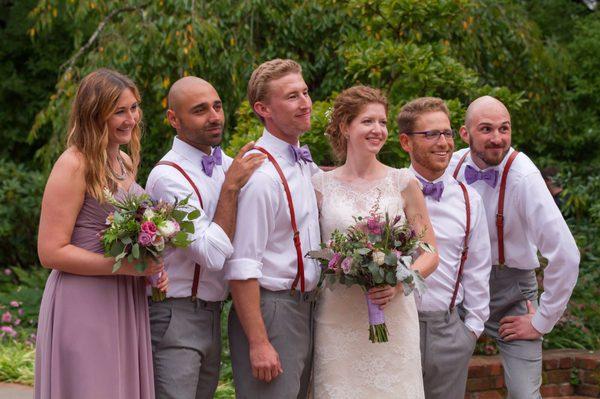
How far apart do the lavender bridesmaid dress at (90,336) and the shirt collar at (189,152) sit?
54cm

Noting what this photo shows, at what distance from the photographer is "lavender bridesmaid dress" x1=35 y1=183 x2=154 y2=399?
167 inches

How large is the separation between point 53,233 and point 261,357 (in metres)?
1.05

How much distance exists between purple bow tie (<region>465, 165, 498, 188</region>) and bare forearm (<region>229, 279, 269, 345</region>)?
4.80 feet

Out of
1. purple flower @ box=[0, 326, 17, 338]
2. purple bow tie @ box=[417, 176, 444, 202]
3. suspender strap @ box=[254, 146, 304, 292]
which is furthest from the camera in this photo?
purple flower @ box=[0, 326, 17, 338]

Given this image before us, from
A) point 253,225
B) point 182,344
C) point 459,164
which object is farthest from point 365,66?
point 182,344

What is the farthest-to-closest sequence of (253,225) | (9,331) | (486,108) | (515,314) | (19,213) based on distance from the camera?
1. (19,213)
2. (9,331)
3. (515,314)
4. (486,108)
5. (253,225)

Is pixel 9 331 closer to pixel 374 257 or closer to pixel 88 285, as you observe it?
pixel 88 285

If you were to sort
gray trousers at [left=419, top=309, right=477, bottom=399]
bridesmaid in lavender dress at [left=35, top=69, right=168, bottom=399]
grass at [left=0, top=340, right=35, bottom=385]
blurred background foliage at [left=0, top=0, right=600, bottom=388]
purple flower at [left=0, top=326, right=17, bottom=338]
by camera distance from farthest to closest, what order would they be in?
purple flower at [left=0, top=326, right=17, bottom=338]
blurred background foliage at [left=0, top=0, right=600, bottom=388]
grass at [left=0, top=340, right=35, bottom=385]
gray trousers at [left=419, top=309, right=477, bottom=399]
bridesmaid in lavender dress at [left=35, top=69, right=168, bottom=399]

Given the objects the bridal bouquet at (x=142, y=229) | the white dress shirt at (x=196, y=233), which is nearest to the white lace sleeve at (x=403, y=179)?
the white dress shirt at (x=196, y=233)

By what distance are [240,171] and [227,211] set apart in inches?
7.5

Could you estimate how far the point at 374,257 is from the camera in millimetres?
4340

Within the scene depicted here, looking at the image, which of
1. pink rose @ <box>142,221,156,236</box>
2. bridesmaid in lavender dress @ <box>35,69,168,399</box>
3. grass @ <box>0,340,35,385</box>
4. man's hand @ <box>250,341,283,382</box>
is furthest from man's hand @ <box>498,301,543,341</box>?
grass @ <box>0,340,35,385</box>

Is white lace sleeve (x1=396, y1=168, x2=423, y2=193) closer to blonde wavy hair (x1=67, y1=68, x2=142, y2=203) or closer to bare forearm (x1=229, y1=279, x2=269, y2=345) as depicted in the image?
bare forearm (x1=229, y1=279, x2=269, y2=345)

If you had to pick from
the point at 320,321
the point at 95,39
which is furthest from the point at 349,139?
the point at 95,39
